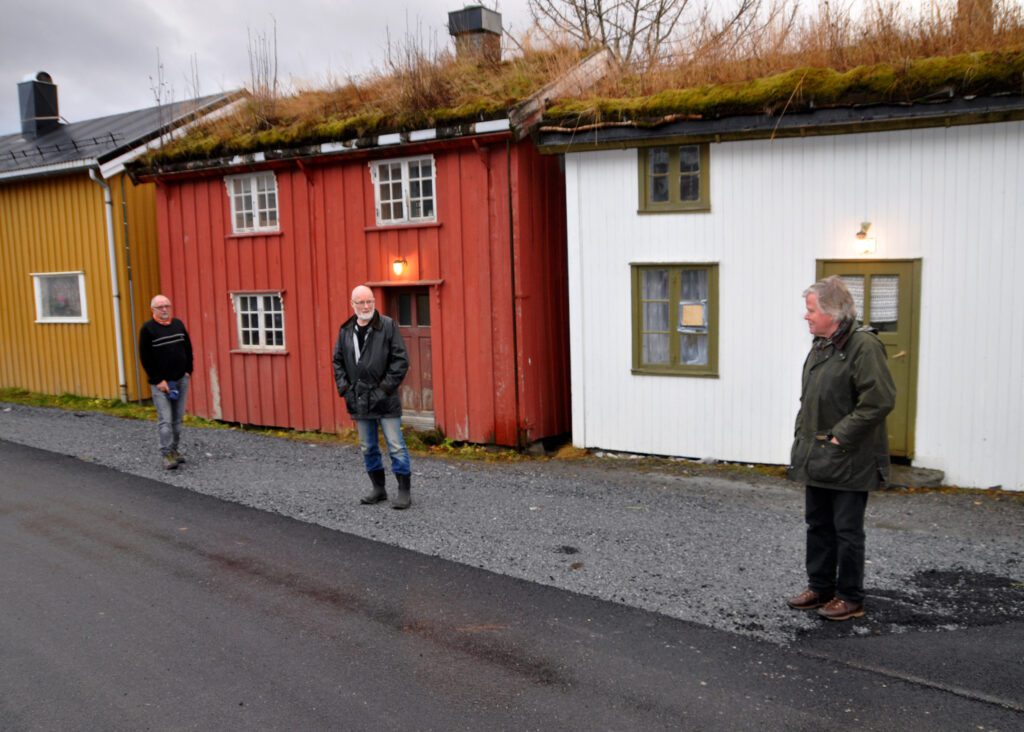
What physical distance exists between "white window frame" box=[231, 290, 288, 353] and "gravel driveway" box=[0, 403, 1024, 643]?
2.53 meters

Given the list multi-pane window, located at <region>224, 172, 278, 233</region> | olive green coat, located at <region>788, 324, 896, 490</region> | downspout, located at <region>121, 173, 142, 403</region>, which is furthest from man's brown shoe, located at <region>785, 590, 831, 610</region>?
downspout, located at <region>121, 173, 142, 403</region>

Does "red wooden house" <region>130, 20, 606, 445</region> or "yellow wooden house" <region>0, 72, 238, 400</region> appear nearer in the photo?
"red wooden house" <region>130, 20, 606, 445</region>

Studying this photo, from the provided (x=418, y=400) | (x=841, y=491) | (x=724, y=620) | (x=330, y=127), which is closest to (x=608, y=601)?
(x=724, y=620)

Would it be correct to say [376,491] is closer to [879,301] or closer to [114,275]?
[879,301]

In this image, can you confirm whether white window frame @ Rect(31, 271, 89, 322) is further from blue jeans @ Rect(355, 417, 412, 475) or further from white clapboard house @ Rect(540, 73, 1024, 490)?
blue jeans @ Rect(355, 417, 412, 475)

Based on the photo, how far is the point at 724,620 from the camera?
521 centimetres

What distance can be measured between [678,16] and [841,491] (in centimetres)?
1443

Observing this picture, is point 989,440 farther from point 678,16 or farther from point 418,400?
point 678,16

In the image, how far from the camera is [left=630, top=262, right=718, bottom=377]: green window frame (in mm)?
9875

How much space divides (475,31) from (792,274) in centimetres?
672

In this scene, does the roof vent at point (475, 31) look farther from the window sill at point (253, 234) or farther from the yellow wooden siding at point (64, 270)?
the yellow wooden siding at point (64, 270)

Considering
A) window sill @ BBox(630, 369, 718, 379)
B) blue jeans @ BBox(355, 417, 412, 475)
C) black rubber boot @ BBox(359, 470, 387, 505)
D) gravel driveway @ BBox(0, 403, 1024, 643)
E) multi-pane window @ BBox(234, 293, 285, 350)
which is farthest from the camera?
multi-pane window @ BBox(234, 293, 285, 350)

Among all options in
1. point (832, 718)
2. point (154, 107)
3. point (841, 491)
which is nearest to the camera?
point (832, 718)

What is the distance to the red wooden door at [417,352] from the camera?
11891 mm
